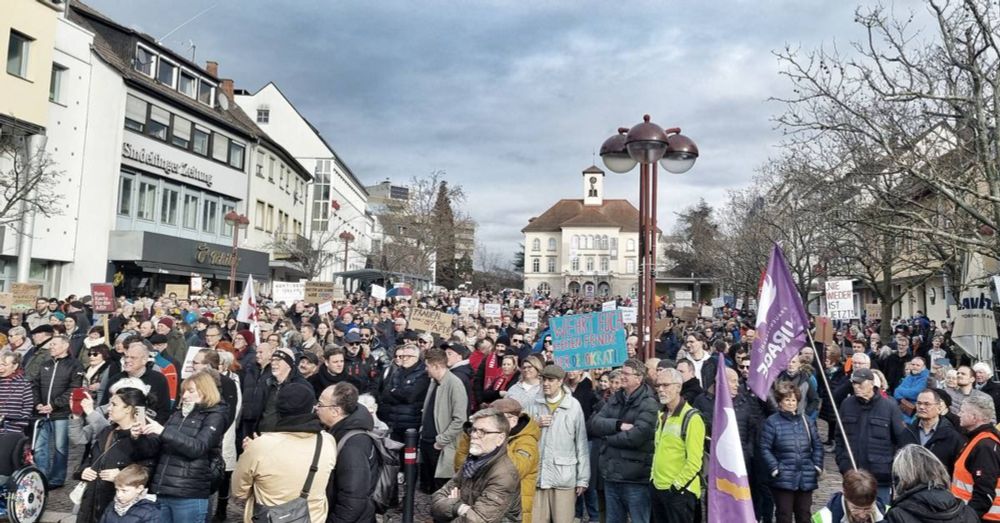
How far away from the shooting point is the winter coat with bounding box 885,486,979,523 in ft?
12.6

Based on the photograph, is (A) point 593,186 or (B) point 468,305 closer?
(B) point 468,305

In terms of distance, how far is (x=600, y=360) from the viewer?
8211mm

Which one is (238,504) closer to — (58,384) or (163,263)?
(58,384)

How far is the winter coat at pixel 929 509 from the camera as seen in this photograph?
3.84 m

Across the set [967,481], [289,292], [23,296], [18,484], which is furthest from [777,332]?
[23,296]

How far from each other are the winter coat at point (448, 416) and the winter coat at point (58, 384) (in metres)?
4.26

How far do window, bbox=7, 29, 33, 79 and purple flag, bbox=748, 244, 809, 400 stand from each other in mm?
24930

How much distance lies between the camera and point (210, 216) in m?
35.0

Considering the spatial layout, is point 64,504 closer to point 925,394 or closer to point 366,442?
point 366,442

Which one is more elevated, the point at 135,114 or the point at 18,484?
the point at 135,114

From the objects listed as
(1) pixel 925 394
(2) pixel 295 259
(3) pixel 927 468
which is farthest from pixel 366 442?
(2) pixel 295 259

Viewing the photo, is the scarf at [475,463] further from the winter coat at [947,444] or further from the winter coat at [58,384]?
the winter coat at [58,384]

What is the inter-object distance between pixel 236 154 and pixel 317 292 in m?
20.0

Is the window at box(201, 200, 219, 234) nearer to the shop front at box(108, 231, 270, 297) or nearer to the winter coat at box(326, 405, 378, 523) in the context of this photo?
the shop front at box(108, 231, 270, 297)
